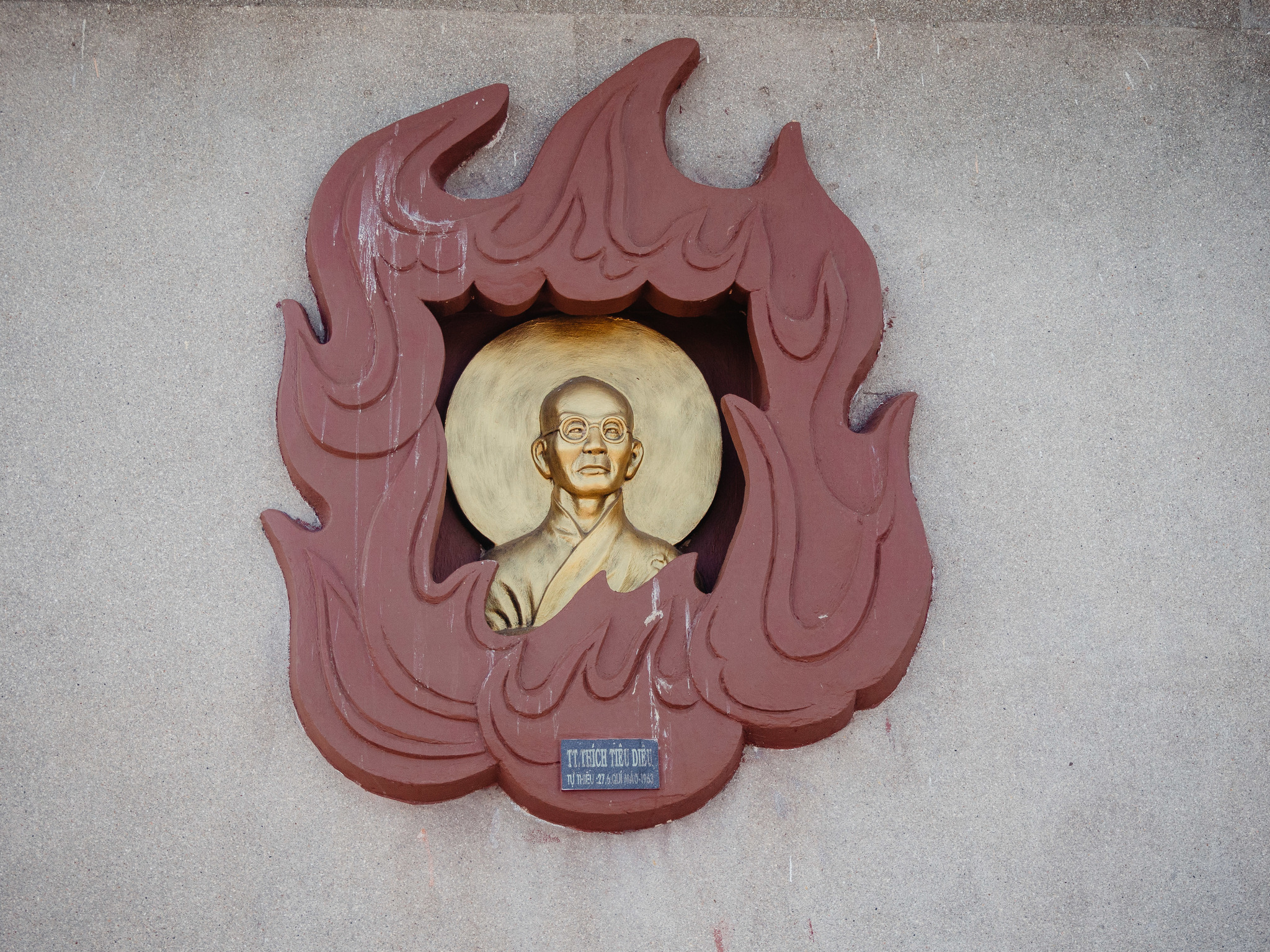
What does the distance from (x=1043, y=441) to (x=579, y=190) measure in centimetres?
156

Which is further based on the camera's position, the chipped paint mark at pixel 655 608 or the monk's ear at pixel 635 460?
the monk's ear at pixel 635 460

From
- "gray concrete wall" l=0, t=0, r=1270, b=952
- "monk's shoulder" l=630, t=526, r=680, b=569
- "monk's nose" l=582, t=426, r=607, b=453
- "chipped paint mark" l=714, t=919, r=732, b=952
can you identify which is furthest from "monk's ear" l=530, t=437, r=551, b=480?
"chipped paint mark" l=714, t=919, r=732, b=952

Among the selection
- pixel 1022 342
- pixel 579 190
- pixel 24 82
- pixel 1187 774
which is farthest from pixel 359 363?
pixel 1187 774

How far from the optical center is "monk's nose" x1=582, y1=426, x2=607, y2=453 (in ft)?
12.2

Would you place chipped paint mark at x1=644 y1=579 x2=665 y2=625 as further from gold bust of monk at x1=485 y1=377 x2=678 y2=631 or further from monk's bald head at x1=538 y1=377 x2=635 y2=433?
monk's bald head at x1=538 y1=377 x2=635 y2=433

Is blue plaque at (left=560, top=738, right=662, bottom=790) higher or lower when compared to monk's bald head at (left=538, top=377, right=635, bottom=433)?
lower

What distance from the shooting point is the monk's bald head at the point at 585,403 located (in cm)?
378

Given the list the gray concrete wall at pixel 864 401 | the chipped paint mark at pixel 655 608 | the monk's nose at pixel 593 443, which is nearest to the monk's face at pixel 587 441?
the monk's nose at pixel 593 443

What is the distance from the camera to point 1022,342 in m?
3.95

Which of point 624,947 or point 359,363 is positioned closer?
point 624,947

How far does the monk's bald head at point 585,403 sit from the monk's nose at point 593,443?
36 mm

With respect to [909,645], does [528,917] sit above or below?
below

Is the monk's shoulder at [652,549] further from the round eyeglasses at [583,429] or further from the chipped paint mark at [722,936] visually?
the chipped paint mark at [722,936]

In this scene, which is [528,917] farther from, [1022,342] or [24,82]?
[24,82]
